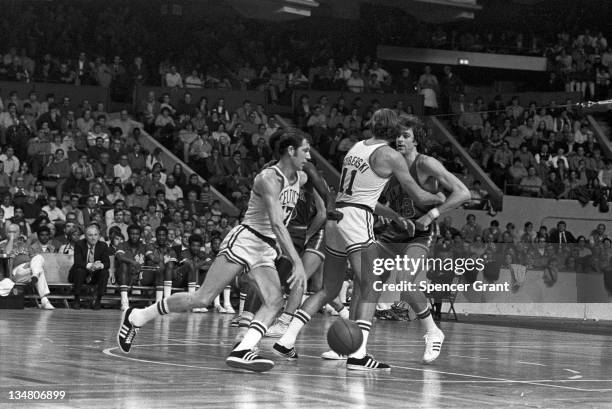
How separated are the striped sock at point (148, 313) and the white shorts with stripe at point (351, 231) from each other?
1.64 m

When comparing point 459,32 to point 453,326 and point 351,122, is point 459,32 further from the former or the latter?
point 453,326

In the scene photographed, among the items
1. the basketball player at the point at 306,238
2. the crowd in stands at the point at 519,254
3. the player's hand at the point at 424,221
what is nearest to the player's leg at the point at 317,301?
the basketball player at the point at 306,238

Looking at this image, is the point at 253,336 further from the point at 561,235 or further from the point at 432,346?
the point at 561,235

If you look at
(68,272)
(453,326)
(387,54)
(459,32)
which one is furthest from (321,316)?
(459,32)

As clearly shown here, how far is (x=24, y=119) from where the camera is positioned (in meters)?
24.9

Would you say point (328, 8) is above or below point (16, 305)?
above

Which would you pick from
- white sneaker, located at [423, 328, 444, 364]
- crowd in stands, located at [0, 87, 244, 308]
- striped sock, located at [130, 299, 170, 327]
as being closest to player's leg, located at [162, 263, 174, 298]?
crowd in stands, located at [0, 87, 244, 308]

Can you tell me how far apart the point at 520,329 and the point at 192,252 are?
642 cm

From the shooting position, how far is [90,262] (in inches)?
803

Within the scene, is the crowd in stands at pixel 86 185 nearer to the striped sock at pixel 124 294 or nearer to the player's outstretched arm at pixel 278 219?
the striped sock at pixel 124 294

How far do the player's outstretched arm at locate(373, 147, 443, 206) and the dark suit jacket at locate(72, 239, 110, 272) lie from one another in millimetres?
11161

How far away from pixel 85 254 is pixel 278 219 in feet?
39.2

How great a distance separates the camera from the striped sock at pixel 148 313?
381 inches

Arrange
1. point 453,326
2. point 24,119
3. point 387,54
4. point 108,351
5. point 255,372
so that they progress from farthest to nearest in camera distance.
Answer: point 387,54
point 24,119
point 453,326
point 108,351
point 255,372
